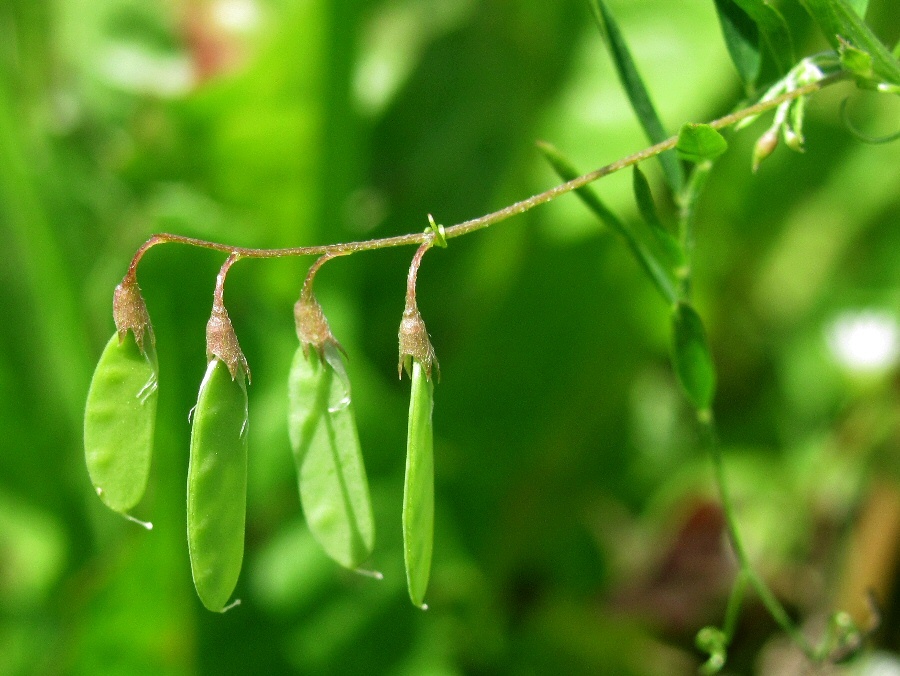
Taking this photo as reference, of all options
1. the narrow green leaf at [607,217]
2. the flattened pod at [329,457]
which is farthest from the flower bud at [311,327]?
the narrow green leaf at [607,217]

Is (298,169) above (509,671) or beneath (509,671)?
above

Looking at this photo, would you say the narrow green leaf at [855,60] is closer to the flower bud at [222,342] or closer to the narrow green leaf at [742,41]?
the narrow green leaf at [742,41]

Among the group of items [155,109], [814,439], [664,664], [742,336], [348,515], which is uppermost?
[155,109]

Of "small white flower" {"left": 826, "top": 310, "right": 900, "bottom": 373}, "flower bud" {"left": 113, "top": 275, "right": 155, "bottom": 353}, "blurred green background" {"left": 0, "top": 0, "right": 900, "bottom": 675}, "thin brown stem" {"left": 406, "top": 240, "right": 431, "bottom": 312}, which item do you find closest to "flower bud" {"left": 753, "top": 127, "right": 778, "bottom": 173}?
"thin brown stem" {"left": 406, "top": 240, "right": 431, "bottom": 312}

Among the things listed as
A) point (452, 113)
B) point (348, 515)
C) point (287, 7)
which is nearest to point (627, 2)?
point (452, 113)

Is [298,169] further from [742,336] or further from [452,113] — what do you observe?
[742,336]

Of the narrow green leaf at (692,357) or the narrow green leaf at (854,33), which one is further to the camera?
A: the narrow green leaf at (692,357)
